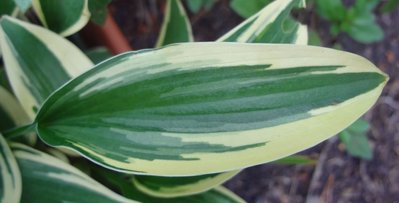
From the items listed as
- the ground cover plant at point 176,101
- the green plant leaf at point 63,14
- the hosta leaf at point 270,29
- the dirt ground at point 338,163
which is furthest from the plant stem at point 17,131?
the dirt ground at point 338,163

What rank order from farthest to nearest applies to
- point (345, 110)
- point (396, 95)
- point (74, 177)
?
point (396, 95) < point (74, 177) < point (345, 110)

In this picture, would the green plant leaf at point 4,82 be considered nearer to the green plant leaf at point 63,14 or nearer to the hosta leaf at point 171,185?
the green plant leaf at point 63,14

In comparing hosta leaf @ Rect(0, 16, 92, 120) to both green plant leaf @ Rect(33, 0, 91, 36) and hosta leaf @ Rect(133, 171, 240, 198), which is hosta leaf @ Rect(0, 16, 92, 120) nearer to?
green plant leaf @ Rect(33, 0, 91, 36)

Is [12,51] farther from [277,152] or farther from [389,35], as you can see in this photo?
[389,35]

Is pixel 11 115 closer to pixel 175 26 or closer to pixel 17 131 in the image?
pixel 17 131

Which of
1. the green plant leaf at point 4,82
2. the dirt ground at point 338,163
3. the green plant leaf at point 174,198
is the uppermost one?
the green plant leaf at point 4,82

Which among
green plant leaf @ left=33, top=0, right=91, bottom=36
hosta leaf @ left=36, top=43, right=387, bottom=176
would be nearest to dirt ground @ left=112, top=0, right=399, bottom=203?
green plant leaf @ left=33, top=0, right=91, bottom=36

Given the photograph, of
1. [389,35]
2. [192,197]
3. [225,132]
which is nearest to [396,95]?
[389,35]
